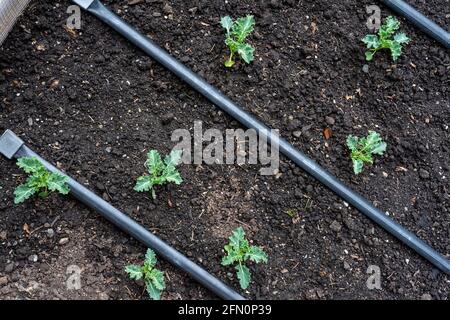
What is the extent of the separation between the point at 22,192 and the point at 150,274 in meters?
0.78

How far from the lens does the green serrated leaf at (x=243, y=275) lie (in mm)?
3385

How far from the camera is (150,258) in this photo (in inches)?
131

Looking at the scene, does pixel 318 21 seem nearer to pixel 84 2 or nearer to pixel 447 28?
pixel 447 28

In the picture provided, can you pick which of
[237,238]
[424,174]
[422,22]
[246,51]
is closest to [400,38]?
[422,22]

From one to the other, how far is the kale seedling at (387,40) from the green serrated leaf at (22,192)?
2.07 metres

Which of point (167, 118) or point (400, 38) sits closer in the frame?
point (167, 118)

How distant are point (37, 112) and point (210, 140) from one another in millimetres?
972

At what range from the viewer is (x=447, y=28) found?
4145 millimetres

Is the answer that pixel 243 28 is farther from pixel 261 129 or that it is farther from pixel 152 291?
pixel 152 291

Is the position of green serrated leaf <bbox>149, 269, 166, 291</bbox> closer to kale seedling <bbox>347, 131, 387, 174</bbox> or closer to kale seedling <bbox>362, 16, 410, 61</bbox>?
kale seedling <bbox>347, 131, 387, 174</bbox>

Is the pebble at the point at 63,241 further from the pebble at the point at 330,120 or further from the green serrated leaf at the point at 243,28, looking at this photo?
the pebble at the point at 330,120

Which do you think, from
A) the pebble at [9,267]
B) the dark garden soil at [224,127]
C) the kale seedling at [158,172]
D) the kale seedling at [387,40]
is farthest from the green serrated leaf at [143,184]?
the kale seedling at [387,40]

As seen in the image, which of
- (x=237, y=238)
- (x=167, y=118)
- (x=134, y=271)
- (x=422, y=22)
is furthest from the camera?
(x=422, y=22)

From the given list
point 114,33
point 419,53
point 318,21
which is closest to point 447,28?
point 419,53
